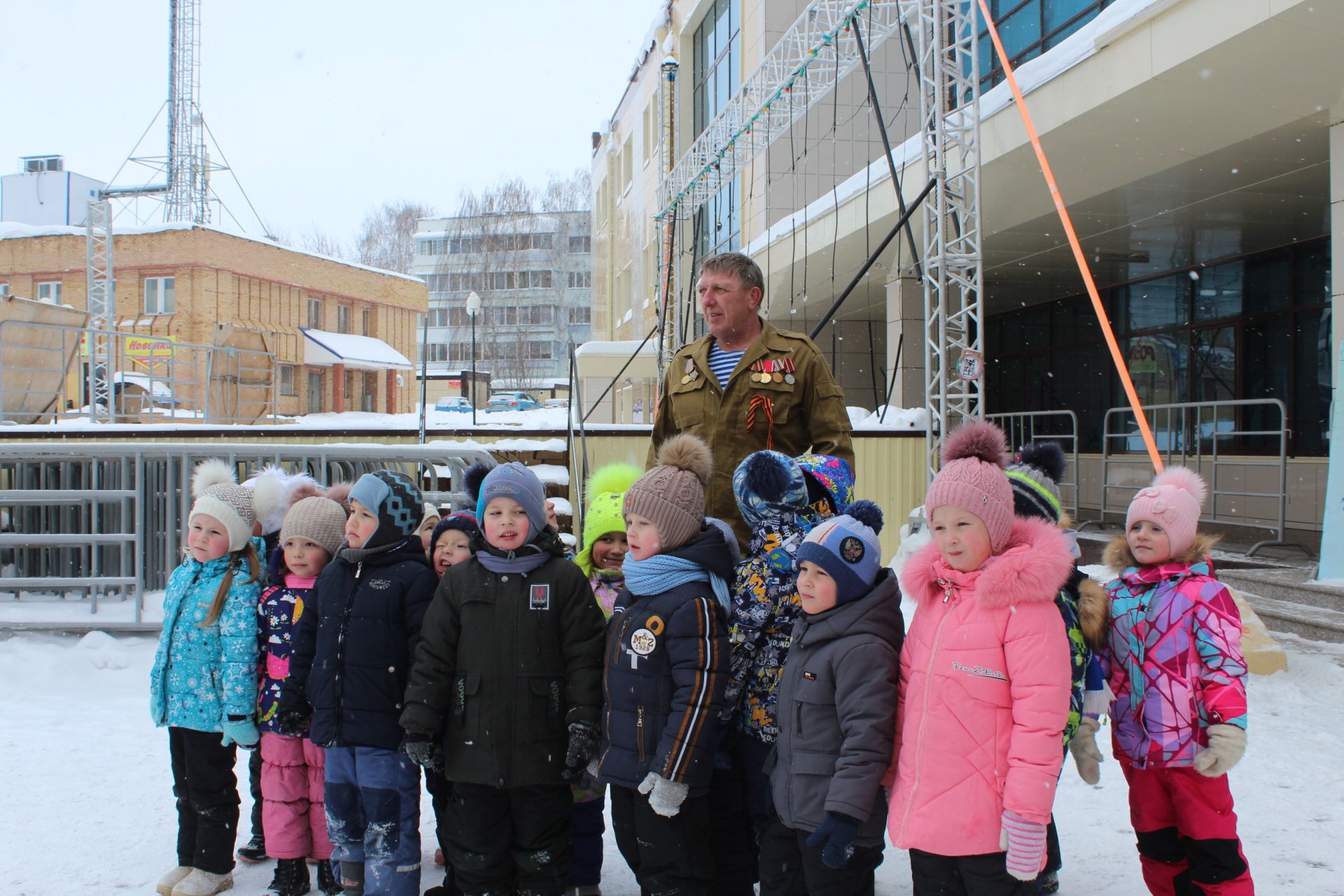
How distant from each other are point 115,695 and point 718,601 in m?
4.25

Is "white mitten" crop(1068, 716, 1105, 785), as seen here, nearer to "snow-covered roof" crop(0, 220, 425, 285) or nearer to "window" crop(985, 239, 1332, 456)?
"window" crop(985, 239, 1332, 456)

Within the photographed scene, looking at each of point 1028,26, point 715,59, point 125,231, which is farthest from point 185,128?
point 1028,26

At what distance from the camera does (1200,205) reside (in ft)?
29.6

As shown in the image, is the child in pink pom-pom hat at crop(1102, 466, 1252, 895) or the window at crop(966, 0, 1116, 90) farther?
the window at crop(966, 0, 1116, 90)

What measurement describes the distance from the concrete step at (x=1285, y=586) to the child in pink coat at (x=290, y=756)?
18.3ft

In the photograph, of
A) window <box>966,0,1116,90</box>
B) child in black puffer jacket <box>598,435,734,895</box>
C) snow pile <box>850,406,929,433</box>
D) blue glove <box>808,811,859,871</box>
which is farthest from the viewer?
window <box>966,0,1116,90</box>

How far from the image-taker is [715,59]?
2100cm

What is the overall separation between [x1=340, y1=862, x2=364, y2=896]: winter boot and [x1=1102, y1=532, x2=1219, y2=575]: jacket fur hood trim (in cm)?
258

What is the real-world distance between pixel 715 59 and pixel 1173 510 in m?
20.4

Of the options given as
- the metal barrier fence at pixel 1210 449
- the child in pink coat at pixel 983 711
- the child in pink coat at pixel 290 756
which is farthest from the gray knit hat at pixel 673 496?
the metal barrier fence at pixel 1210 449

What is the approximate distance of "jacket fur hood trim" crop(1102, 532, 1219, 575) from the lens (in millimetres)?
2740

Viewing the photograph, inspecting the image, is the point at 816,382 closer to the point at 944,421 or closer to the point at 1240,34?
the point at 1240,34

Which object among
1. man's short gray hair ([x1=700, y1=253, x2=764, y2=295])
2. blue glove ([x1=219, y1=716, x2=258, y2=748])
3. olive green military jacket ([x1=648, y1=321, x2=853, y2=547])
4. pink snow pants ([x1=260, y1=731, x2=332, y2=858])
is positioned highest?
man's short gray hair ([x1=700, y1=253, x2=764, y2=295])

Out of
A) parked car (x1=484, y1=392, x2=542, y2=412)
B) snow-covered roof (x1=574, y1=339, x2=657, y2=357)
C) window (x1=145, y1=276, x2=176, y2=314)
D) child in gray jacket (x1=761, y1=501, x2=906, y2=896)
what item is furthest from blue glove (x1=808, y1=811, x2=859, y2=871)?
window (x1=145, y1=276, x2=176, y2=314)
